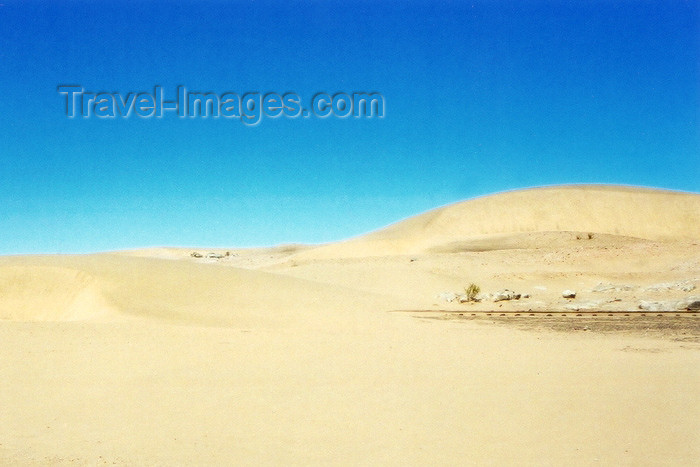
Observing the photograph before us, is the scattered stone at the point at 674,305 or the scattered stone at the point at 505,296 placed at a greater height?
the scattered stone at the point at 505,296

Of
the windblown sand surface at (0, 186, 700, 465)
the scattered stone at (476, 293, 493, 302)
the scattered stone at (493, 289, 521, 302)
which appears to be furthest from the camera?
the scattered stone at (476, 293, 493, 302)

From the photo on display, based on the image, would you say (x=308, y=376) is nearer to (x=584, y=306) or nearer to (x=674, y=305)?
(x=584, y=306)

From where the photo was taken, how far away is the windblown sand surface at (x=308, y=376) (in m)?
5.18

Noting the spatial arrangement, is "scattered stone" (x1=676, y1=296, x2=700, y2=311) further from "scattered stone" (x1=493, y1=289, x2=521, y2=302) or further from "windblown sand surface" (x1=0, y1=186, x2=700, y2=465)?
"scattered stone" (x1=493, y1=289, x2=521, y2=302)

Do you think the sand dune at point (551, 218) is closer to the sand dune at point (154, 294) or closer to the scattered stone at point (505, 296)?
the scattered stone at point (505, 296)

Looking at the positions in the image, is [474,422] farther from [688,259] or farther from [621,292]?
[688,259]

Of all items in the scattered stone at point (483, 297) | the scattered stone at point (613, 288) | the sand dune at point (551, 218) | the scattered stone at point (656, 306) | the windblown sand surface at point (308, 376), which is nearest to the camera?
the windblown sand surface at point (308, 376)

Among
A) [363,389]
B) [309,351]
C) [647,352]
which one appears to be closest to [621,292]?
[647,352]

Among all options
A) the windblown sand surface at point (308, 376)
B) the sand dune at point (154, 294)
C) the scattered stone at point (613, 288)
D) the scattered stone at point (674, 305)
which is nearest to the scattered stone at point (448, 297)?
the windblown sand surface at point (308, 376)

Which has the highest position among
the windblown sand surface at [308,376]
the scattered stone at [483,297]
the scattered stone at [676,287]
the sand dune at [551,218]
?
the sand dune at [551,218]

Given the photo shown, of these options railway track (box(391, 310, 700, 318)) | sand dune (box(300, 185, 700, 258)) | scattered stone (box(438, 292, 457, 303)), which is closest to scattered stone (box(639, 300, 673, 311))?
railway track (box(391, 310, 700, 318))

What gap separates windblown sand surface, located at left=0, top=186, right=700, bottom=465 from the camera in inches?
204

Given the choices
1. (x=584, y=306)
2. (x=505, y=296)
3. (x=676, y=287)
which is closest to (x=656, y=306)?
(x=584, y=306)

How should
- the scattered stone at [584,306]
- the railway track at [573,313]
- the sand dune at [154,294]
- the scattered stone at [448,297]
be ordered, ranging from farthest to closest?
the scattered stone at [448,297] → the scattered stone at [584,306] → the railway track at [573,313] → the sand dune at [154,294]
